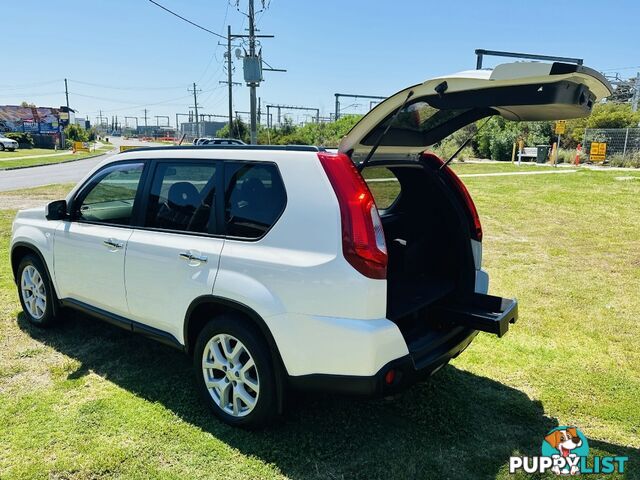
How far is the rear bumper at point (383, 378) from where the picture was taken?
2.59 meters

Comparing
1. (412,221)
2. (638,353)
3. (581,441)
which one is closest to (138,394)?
(412,221)

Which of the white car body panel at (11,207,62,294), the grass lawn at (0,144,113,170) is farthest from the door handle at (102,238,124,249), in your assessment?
the grass lawn at (0,144,113,170)

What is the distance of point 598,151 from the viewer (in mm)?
28094

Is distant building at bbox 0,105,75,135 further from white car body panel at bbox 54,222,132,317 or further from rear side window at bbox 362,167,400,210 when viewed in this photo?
rear side window at bbox 362,167,400,210

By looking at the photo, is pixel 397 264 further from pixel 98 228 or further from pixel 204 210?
pixel 98 228

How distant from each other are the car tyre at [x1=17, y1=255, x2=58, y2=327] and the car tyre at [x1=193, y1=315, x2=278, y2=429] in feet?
6.86

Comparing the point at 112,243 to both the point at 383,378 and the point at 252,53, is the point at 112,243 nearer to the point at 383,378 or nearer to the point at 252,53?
the point at 383,378

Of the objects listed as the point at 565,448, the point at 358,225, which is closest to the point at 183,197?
the point at 358,225

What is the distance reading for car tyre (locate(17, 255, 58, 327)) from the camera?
4.50m

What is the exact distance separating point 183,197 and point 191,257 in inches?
20.7

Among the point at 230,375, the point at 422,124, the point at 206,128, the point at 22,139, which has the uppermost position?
the point at 206,128

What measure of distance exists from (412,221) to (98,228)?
252cm

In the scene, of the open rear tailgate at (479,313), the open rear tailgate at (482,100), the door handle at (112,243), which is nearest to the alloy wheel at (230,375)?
the door handle at (112,243)

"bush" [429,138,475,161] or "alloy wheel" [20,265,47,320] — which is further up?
"bush" [429,138,475,161]
